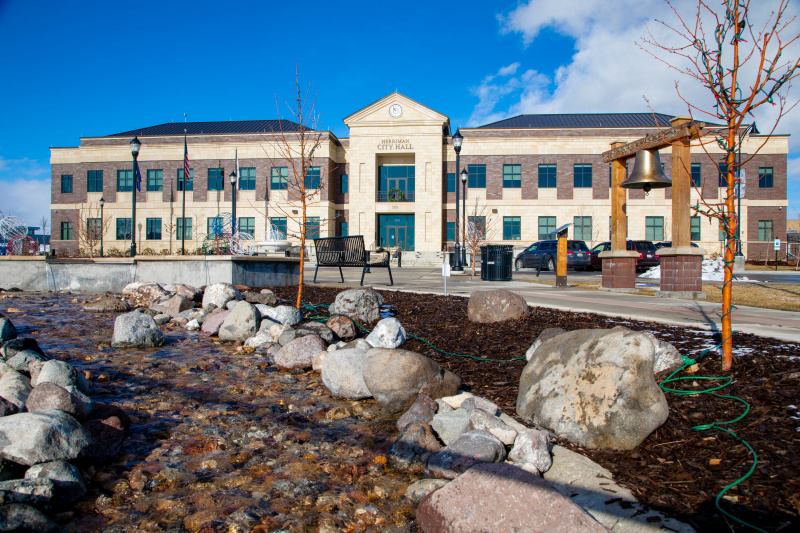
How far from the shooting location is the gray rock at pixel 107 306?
A: 28.2 feet

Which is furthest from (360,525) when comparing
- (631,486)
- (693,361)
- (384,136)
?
(384,136)

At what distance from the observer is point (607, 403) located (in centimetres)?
309

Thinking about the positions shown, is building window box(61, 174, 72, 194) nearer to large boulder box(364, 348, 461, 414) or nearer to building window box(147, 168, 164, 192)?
building window box(147, 168, 164, 192)

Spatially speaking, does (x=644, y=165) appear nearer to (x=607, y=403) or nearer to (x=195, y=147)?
(x=607, y=403)

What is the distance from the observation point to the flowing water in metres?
2.41

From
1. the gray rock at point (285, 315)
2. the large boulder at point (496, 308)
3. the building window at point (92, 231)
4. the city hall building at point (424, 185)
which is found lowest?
the gray rock at point (285, 315)

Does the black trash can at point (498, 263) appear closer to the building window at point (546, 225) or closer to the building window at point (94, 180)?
the building window at point (546, 225)

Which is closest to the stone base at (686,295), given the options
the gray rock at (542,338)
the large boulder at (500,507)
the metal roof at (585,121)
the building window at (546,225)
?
the gray rock at (542,338)

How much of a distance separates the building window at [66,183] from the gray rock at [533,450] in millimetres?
53972

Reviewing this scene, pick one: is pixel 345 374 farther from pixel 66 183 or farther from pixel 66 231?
pixel 66 183

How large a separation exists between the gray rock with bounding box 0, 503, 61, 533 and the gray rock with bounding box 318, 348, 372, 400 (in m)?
2.43

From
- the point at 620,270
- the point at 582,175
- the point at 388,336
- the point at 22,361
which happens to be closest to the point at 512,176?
the point at 582,175

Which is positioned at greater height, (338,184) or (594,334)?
(338,184)

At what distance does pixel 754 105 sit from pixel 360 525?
4.09 meters
